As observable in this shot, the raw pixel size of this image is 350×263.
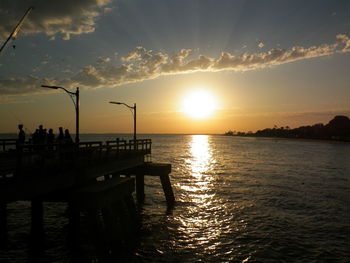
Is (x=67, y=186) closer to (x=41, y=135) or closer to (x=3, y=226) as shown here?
(x=41, y=135)

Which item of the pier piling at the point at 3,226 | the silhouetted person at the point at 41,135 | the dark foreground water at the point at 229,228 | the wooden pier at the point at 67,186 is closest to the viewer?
the wooden pier at the point at 67,186

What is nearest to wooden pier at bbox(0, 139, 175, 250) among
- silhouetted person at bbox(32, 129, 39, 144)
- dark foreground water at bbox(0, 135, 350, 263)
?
dark foreground water at bbox(0, 135, 350, 263)

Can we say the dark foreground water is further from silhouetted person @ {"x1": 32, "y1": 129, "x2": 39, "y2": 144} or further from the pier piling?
silhouetted person @ {"x1": 32, "y1": 129, "x2": 39, "y2": 144}

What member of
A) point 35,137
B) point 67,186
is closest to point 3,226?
point 35,137

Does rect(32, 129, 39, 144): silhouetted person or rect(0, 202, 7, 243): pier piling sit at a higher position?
rect(32, 129, 39, 144): silhouetted person

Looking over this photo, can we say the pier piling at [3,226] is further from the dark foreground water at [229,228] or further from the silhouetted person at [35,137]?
the silhouetted person at [35,137]

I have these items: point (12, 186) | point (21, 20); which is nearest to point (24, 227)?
point (12, 186)

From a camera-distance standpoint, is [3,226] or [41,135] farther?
[41,135]

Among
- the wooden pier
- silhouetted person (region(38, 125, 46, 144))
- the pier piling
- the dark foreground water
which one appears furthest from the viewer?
silhouetted person (region(38, 125, 46, 144))

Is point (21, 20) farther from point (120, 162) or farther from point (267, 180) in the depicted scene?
point (267, 180)

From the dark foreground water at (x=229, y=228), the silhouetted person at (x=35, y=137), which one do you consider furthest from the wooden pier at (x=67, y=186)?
the silhouetted person at (x=35, y=137)

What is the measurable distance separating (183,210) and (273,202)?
334 inches

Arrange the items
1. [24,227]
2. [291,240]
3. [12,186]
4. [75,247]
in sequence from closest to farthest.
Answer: [12,186], [75,247], [291,240], [24,227]

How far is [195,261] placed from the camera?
12969 mm
